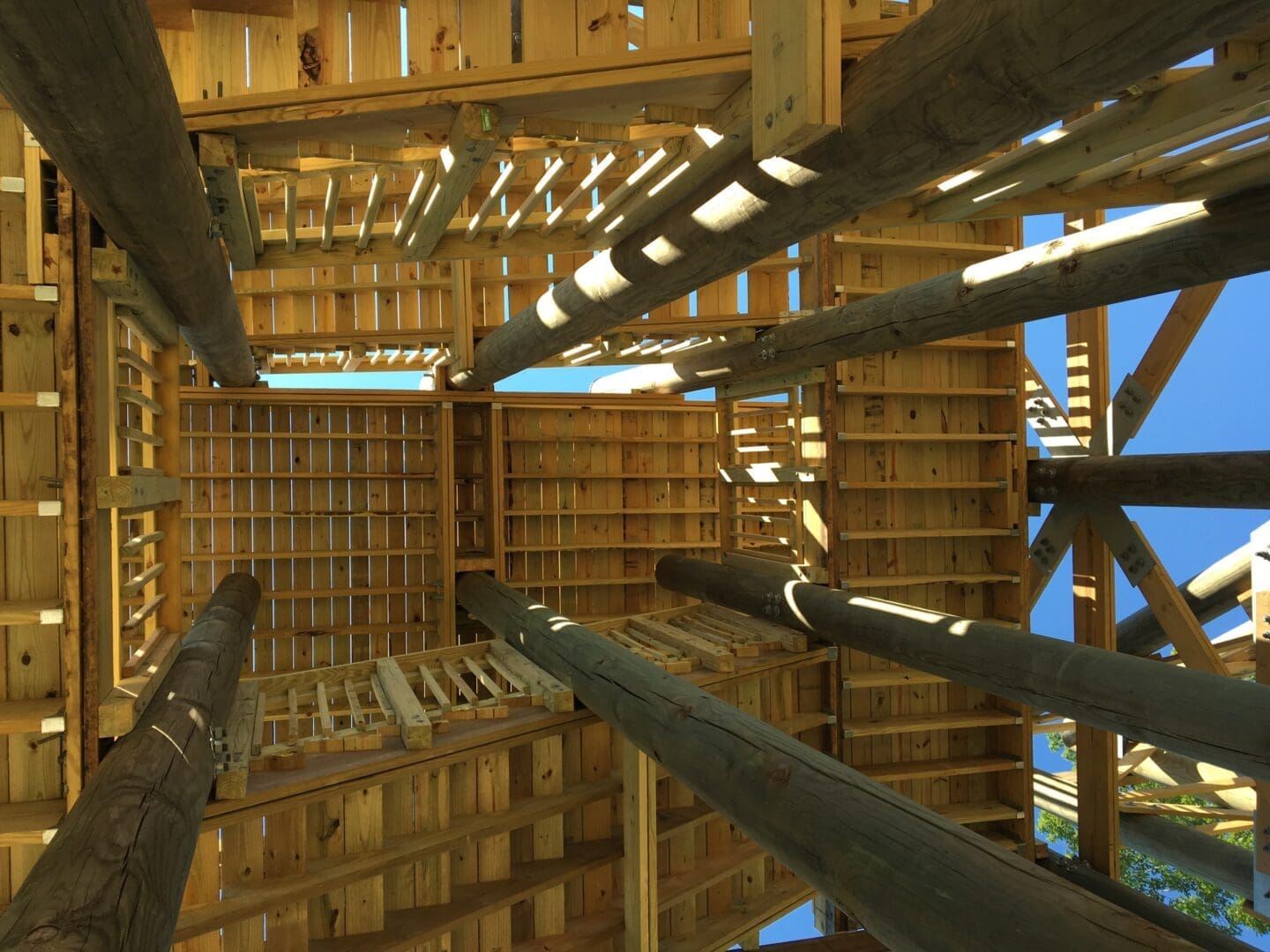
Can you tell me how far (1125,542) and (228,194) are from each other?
6.38m

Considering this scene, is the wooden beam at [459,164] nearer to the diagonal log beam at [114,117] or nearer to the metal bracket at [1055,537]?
the diagonal log beam at [114,117]

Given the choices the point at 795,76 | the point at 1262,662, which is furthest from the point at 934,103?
the point at 1262,662

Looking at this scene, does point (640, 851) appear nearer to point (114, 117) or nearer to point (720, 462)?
point (114, 117)

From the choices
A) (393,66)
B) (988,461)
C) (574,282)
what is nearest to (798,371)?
(988,461)

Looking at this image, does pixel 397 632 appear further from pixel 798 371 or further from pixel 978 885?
pixel 978 885

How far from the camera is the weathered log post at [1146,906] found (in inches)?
185

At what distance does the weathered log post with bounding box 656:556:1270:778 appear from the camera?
3.25m

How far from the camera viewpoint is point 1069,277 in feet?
11.7

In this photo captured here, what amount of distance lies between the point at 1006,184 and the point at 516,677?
3648 mm

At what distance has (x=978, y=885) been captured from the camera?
2010 millimetres

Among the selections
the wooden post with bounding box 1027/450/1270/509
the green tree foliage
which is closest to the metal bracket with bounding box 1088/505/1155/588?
the wooden post with bounding box 1027/450/1270/509

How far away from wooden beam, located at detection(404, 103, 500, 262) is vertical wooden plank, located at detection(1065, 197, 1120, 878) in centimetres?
535

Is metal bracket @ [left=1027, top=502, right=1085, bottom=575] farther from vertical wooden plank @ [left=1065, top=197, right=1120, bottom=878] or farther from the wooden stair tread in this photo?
the wooden stair tread

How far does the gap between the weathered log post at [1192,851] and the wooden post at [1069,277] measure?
17.4ft
